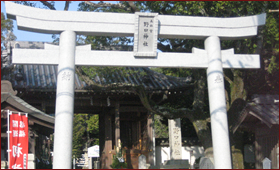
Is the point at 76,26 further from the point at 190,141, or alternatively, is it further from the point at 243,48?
the point at 190,141

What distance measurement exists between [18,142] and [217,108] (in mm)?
5238

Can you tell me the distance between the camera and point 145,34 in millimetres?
8828

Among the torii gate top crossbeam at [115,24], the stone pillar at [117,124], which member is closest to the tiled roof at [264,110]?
the torii gate top crossbeam at [115,24]

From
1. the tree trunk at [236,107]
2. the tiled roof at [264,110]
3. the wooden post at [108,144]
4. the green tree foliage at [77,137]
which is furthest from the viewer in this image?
the green tree foliage at [77,137]

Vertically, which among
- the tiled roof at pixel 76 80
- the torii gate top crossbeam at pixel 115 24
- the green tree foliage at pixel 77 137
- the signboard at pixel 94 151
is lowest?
the signboard at pixel 94 151

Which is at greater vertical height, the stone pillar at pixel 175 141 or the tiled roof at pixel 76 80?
the tiled roof at pixel 76 80

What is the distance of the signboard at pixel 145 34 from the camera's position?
8750mm

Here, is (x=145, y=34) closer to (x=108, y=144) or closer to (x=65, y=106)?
(x=65, y=106)

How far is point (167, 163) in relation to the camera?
1269cm

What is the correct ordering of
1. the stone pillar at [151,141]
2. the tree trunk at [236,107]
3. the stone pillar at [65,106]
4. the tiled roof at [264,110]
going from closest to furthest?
the stone pillar at [65,106]
the tiled roof at [264,110]
the tree trunk at [236,107]
the stone pillar at [151,141]

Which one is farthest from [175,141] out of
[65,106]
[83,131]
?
[83,131]

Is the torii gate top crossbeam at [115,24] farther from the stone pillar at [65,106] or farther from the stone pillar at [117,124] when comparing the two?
the stone pillar at [117,124]

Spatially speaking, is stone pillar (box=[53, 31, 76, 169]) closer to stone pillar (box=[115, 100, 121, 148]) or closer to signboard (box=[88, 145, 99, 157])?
stone pillar (box=[115, 100, 121, 148])

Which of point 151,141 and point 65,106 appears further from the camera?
point 151,141
